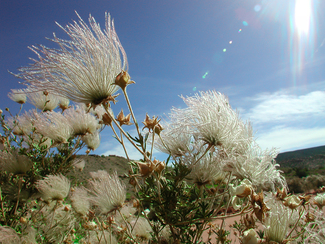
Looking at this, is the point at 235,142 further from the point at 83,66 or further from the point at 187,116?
the point at 83,66

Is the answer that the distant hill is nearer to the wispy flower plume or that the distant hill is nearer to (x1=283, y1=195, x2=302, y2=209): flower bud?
(x1=283, y1=195, x2=302, y2=209): flower bud

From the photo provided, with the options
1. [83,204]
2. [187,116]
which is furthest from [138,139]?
[83,204]

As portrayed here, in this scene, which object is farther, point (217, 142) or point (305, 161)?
point (305, 161)

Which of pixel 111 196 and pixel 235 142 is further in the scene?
pixel 111 196

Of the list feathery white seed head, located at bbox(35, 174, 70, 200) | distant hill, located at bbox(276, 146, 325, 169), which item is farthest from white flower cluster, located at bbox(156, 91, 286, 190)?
distant hill, located at bbox(276, 146, 325, 169)

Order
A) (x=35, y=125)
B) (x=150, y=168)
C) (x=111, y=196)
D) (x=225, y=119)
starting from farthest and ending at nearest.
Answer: (x=35, y=125) < (x=111, y=196) < (x=225, y=119) < (x=150, y=168)

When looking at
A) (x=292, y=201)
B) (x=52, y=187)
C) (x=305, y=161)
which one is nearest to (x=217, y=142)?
(x=292, y=201)

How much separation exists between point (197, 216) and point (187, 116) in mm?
753

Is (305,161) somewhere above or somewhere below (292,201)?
below

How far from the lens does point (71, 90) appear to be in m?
1.25

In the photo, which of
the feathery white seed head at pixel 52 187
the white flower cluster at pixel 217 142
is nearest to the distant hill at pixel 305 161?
the white flower cluster at pixel 217 142

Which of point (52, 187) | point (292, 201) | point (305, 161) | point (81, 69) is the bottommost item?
point (305, 161)

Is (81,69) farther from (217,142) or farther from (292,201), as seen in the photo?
(292,201)

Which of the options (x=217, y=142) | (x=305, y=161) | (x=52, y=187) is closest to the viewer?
(x=217, y=142)
